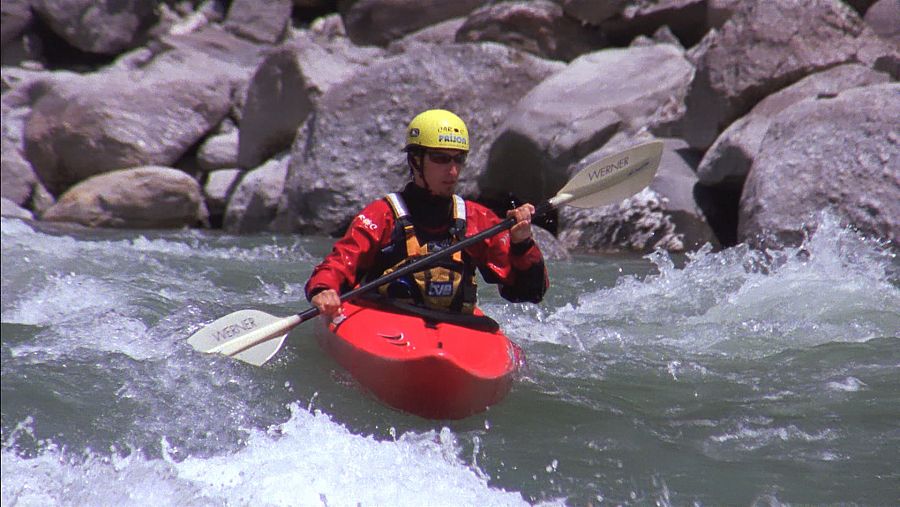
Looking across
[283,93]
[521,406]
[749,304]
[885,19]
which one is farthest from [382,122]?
[521,406]

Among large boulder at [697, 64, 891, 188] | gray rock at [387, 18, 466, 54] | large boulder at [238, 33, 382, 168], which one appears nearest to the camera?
large boulder at [697, 64, 891, 188]

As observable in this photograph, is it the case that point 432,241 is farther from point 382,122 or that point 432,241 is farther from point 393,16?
point 393,16

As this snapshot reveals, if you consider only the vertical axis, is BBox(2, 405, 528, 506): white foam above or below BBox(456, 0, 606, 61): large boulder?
above

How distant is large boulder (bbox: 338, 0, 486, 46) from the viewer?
1427 centimetres

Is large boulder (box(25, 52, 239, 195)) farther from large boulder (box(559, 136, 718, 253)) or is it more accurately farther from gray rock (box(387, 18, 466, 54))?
large boulder (box(559, 136, 718, 253))

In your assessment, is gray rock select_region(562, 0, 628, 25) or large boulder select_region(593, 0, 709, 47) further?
gray rock select_region(562, 0, 628, 25)

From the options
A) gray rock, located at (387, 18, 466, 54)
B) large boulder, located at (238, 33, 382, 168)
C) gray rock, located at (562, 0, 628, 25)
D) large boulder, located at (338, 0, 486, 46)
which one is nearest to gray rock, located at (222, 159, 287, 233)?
large boulder, located at (238, 33, 382, 168)

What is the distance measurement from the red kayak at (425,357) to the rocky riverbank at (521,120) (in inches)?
136

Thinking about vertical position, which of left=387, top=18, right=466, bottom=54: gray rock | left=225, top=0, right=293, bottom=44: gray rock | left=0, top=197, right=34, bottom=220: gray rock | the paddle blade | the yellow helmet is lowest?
left=225, top=0, right=293, bottom=44: gray rock

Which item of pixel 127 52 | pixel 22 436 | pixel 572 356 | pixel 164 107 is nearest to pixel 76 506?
pixel 22 436

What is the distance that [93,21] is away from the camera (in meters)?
16.0

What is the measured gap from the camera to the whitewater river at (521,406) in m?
3.20

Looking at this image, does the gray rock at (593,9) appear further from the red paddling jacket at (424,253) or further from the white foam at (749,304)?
the red paddling jacket at (424,253)

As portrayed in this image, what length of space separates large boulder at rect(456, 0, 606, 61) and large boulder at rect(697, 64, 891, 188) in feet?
13.0
